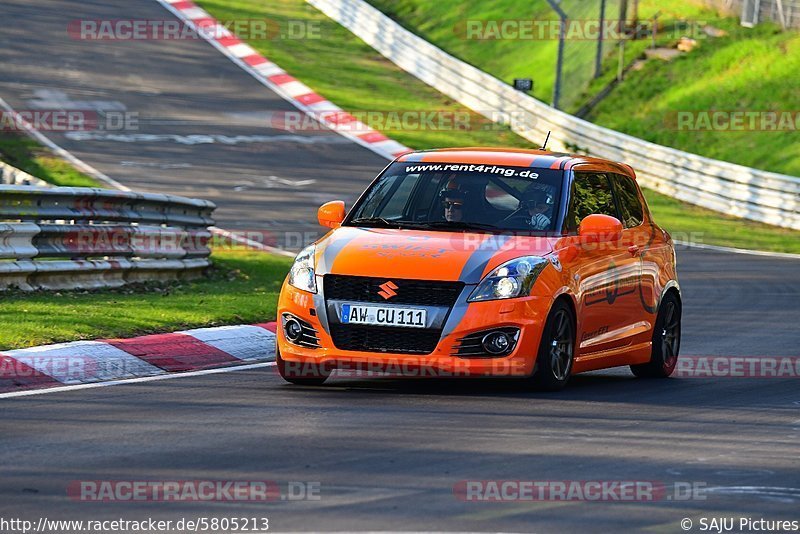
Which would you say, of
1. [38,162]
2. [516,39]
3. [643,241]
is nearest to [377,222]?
[643,241]

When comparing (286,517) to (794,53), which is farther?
(794,53)

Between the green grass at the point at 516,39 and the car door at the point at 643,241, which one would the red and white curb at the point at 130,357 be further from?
the green grass at the point at 516,39

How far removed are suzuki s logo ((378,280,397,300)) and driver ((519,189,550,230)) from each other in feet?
4.47

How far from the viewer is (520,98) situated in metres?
37.5

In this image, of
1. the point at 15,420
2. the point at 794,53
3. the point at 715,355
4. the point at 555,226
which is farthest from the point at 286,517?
the point at 794,53

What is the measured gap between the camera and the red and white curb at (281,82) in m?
34.8

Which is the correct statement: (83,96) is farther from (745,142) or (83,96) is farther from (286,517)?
(286,517)

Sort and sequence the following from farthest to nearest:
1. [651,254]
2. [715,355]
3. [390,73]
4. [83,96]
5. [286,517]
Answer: [390,73]
[83,96]
[715,355]
[651,254]
[286,517]

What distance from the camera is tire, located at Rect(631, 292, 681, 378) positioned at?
1192cm

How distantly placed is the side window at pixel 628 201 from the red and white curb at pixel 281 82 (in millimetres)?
20439

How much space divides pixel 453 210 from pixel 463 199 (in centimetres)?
12

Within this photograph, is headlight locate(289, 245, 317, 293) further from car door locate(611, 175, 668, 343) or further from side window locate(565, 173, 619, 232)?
car door locate(611, 175, 668, 343)

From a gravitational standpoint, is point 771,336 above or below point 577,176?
below

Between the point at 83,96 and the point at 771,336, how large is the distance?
23.3 m
